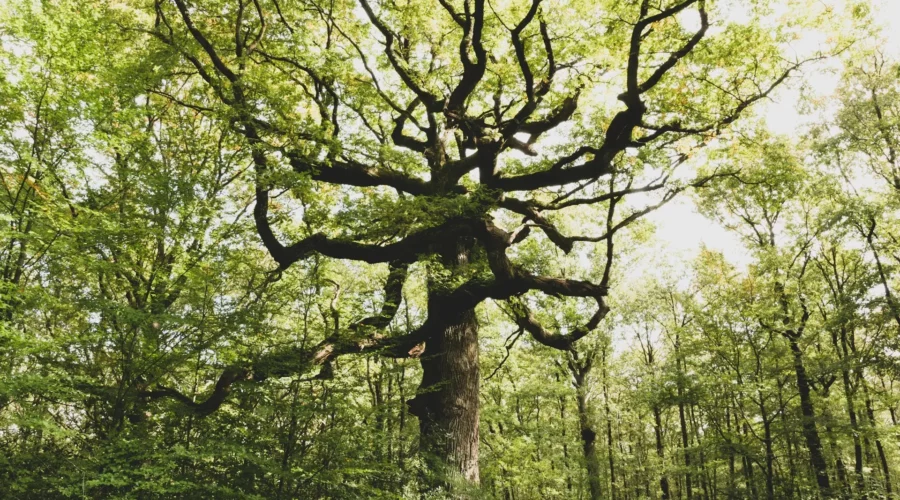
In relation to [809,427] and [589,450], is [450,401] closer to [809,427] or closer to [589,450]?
[809,427]

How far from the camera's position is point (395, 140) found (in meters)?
9.82

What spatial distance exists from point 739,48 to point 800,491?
1240 cm

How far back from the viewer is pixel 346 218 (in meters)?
7.47

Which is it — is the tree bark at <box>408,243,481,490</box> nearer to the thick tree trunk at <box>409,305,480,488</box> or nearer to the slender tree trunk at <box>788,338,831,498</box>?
the thick tree trunk at <box>409,305,480,488</box>

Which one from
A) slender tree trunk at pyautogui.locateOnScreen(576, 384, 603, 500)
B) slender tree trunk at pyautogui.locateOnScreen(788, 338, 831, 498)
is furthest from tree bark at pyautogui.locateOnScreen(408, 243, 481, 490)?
slender tree trunk at pyautogui.locateOnScreen(576, 384, 603, 500)

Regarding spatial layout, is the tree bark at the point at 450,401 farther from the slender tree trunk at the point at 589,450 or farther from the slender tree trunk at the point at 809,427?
the slender tree trunk at the point at 589,450

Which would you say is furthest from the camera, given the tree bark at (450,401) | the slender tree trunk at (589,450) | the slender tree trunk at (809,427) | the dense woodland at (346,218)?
the slender tree trunk at (589,450)

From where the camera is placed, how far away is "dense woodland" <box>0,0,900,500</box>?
4668 mm

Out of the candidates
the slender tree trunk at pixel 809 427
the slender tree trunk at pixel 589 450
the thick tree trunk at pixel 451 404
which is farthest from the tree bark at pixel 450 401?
the slender tree trunk at pixel 589 450

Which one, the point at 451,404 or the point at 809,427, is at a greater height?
the point at 451,404

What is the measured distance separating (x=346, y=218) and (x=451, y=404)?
3.37 meters

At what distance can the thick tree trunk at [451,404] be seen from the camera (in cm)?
669

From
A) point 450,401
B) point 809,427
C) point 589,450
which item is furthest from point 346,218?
point 589,450

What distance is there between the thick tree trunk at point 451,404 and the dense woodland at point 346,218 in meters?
0.04
